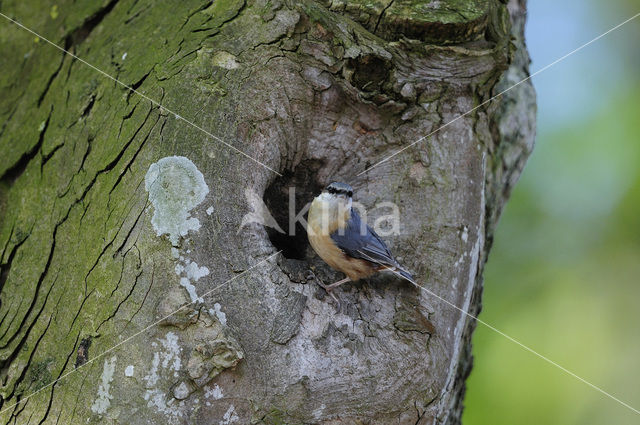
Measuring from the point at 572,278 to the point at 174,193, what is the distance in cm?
402

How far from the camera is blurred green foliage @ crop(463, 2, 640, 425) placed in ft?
14.1

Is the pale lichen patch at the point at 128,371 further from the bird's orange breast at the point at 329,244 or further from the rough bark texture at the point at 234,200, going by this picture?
the bird's orange breast at the point at 329,244

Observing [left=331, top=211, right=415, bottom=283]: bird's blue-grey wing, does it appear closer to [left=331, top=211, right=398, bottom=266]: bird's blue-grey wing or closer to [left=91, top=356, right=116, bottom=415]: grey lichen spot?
[left=331, top=211, right=398, bottom=266]: bird's blue-grey wing

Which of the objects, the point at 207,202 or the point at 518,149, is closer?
the point at 207,202

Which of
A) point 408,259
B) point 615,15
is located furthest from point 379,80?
point 615,15

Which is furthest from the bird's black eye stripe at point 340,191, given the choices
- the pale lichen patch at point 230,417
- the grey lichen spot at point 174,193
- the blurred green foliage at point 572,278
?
the blurred green foliage at point 572,278

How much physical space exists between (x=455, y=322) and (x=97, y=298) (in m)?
1.58

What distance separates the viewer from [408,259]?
8.27 ft

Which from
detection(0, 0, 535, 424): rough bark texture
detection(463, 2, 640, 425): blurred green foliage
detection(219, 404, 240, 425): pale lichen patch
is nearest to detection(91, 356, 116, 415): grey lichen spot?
detection(0, 0, 535, 424): rough bark texture

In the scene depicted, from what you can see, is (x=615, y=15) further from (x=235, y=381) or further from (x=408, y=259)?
(x=235, y=381)

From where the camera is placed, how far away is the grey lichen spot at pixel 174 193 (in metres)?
2.11

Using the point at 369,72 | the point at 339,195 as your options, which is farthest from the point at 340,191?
the point at 369,72

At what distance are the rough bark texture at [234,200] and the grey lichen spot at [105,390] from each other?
0.01 metres

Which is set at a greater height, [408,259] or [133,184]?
[408,259]
